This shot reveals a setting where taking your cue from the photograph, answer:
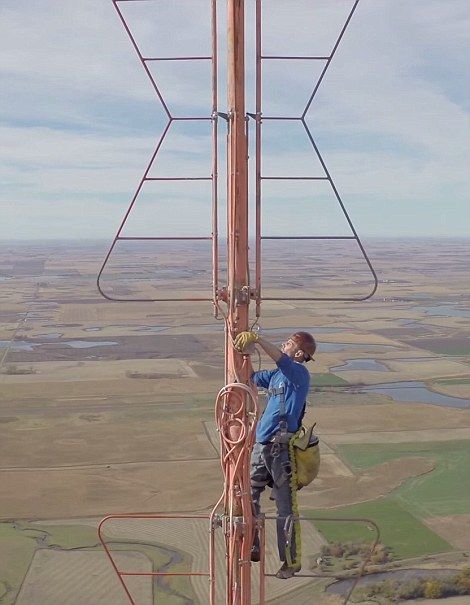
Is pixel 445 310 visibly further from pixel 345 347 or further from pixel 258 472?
pixel 258 472

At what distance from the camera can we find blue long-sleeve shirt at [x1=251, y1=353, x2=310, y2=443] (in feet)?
17.7

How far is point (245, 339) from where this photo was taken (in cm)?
487

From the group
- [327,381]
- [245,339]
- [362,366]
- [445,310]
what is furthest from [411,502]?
[445,310]

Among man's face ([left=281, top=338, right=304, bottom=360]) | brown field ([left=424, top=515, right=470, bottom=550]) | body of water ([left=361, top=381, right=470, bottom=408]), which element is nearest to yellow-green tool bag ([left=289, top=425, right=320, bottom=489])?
man's face ([left=281, top=338, right=304, bottom=360])

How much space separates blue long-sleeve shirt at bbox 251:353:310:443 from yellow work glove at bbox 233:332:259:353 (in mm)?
480

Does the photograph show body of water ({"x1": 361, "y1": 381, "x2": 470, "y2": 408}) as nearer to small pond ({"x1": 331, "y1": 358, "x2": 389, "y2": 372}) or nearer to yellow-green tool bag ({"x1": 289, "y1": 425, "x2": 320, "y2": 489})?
small pond ({"x1": 331, "y1": 358, "x2": 389, "y2": 372})

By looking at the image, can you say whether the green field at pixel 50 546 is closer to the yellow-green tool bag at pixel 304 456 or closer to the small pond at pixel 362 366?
the yellow-green tool bag at pixel 304 456

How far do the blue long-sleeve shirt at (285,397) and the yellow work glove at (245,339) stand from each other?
480 mm

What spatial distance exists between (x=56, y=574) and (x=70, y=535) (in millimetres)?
2439

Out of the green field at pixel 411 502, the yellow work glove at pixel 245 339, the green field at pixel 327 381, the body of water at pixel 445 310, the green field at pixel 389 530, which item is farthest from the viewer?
the body of water at pixel 445 310

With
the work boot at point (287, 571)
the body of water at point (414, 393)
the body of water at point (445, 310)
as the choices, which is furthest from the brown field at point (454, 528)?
the body of water at point (445, 310)

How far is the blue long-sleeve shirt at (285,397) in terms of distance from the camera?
212 inches

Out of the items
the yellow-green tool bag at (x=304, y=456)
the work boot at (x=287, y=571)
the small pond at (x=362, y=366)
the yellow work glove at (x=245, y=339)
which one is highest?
the yellow work glove at (x=245, y=339)

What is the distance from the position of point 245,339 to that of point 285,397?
83 cm
